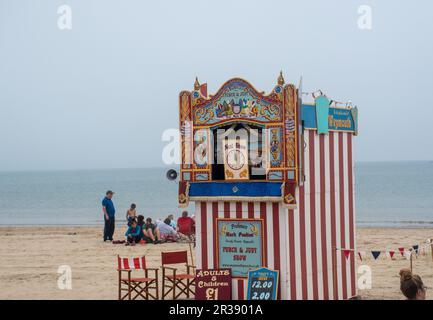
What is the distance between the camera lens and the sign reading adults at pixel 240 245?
1118cm

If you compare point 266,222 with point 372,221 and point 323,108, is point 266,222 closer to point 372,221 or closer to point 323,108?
point 323,108

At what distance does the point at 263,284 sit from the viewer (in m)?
11.0

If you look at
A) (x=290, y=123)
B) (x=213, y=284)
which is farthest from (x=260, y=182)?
(x=213, y=284)

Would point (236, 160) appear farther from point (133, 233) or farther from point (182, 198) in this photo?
point (133, 233)

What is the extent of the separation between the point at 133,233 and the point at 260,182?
1010 centimetres

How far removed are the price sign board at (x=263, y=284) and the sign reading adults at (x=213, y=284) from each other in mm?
328

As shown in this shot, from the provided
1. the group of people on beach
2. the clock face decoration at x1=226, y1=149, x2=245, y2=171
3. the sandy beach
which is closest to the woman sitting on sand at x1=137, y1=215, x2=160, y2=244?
the group of people on beach

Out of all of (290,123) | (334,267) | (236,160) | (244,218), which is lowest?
(334,267)

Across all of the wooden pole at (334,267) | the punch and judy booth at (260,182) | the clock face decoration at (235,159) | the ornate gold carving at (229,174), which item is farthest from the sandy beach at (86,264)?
the clock face decoration at (235,159)

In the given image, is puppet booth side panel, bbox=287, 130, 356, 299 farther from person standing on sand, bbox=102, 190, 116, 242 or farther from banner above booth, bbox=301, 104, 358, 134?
person standing on sand, bbox=102, 190, 116, 242

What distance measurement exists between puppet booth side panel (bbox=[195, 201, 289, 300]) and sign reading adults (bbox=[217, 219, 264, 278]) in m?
0.06
